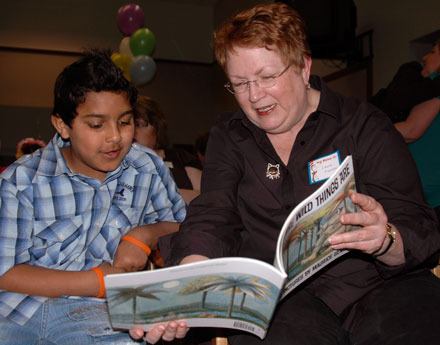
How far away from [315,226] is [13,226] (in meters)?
0.78

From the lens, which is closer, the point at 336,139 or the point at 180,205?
the point at 336,139

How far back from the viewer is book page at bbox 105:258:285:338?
0.85 meters

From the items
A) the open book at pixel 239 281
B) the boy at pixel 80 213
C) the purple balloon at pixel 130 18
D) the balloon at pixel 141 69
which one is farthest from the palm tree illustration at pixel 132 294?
the purple balloon at pixel 130 18

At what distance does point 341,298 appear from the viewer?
120 centimetres

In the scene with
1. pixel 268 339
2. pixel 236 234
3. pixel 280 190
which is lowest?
pixel 268 339

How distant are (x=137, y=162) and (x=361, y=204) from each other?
78cm

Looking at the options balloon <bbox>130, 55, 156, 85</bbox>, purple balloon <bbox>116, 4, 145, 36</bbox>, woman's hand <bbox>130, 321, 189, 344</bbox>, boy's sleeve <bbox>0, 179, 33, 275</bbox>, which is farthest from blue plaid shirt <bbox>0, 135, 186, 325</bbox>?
purple balloon <bbox>116, 4, 145, 36</bbox>

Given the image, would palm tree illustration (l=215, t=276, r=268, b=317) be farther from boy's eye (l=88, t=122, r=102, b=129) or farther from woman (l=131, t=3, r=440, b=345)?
boy's eye (l=88, t=122, r=102, b=129)

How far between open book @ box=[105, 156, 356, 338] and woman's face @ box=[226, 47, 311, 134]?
1.17 feet

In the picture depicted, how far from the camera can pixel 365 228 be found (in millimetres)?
990

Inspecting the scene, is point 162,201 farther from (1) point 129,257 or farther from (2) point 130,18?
(2) point 130,18

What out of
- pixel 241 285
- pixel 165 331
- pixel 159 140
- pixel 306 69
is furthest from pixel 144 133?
pixel 241 285

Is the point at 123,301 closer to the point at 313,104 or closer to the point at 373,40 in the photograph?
the point at 313,104

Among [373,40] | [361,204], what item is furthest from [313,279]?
[373,40]
